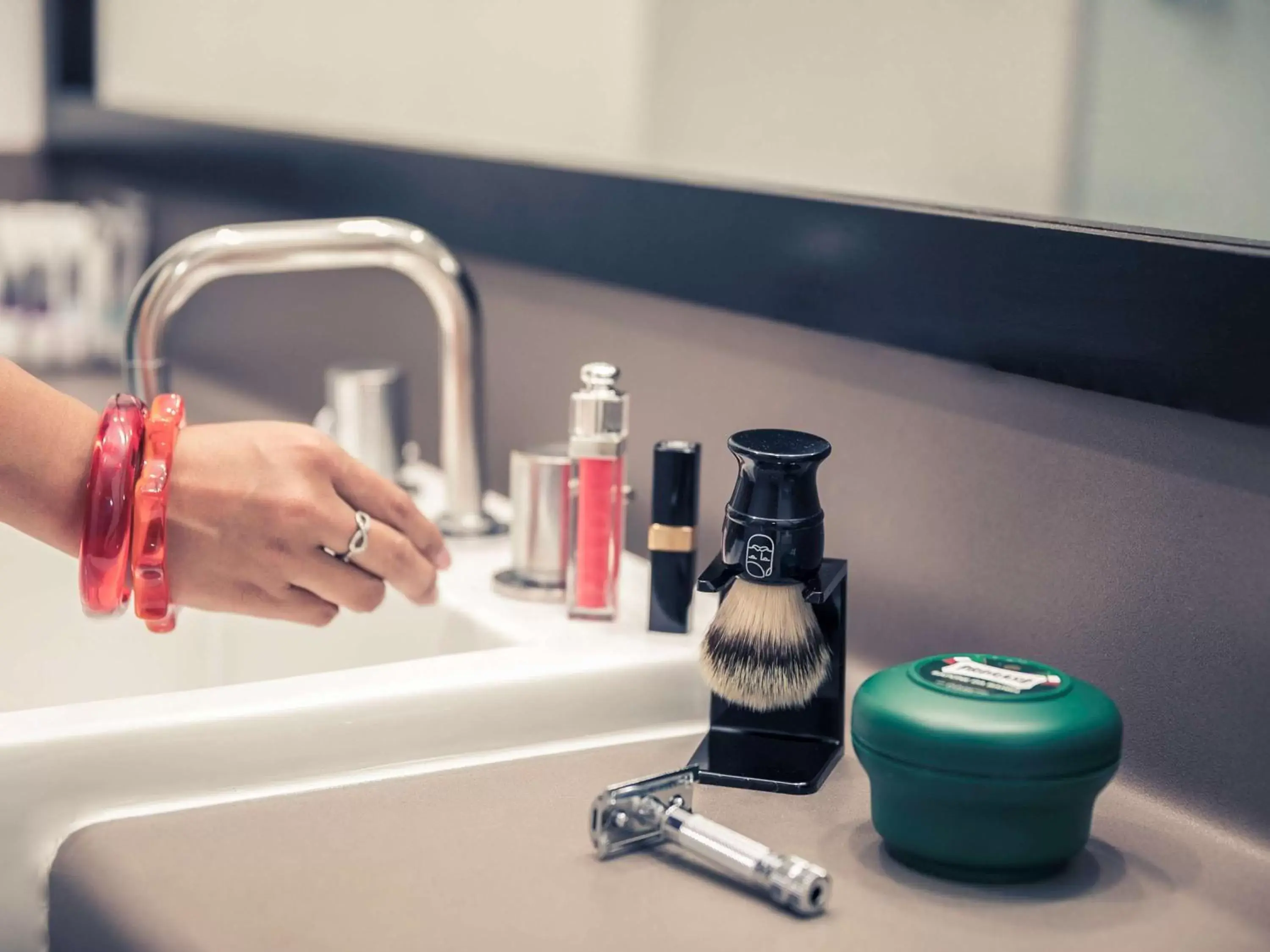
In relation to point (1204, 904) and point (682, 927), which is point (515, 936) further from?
point (1204, 904)

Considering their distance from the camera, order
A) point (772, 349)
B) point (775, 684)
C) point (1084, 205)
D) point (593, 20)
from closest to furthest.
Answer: point (775, 684) < point (1084, 205) < point (772, 349) < point (593, 20)

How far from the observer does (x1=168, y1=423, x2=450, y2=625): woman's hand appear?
748 mm

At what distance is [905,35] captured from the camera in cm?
82

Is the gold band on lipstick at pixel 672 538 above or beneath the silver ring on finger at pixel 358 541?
above

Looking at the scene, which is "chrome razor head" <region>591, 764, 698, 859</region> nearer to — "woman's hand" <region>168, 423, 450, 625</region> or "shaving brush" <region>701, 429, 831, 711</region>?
"shaving brush" <region>701, 429, 831, 711</region>

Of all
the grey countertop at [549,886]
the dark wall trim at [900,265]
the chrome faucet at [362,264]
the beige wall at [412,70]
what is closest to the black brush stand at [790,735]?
the grey countertop at [549,886]

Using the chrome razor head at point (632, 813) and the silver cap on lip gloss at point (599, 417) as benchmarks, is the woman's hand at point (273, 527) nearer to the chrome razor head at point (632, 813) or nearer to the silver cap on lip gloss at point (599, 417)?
the silver cap on lip gloss at point (599, 417)

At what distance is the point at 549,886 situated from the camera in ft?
1.82

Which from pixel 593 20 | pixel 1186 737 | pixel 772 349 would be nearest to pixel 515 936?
pixel 1186 737

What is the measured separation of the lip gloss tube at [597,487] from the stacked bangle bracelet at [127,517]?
0.69 feet

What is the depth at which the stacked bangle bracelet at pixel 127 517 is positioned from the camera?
704mm

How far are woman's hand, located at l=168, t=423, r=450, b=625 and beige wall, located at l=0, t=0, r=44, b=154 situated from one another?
47.7 inches

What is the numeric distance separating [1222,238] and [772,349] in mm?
304

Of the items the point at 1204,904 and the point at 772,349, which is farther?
the point at 772,349
